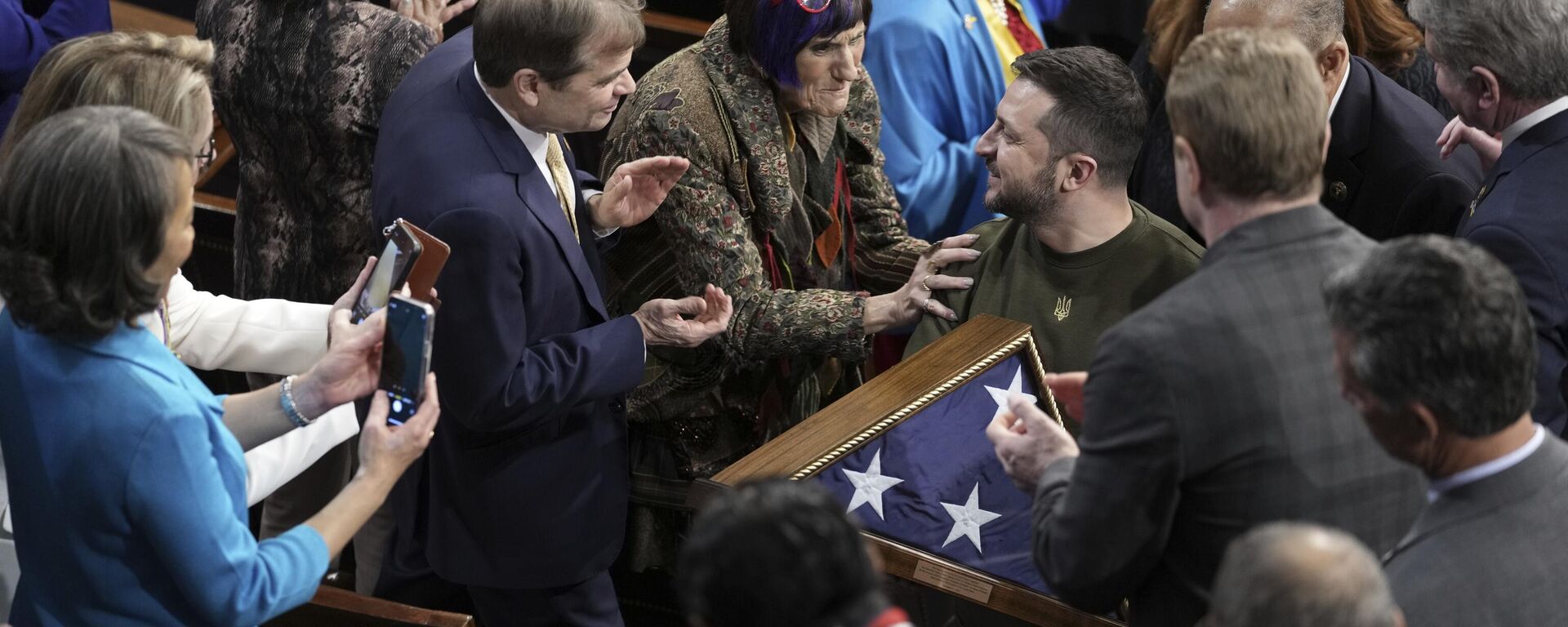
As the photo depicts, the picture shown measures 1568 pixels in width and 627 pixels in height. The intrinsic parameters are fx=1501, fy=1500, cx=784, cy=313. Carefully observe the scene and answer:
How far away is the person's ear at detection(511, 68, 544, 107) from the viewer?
2635 millimetres

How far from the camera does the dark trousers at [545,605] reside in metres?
2.90

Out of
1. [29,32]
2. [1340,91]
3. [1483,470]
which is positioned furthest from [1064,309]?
[29,32]

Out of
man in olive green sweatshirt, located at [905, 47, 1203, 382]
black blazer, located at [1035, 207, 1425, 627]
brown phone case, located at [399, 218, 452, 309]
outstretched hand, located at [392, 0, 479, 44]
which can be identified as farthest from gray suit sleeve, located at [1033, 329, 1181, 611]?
outstretched hand, located at [392, 0, 479, 44]

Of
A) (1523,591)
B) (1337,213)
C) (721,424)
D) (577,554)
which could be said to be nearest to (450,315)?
(577,554)

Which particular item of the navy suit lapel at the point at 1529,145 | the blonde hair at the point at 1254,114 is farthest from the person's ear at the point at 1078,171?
A: the blonde hair at the point at 1254,114

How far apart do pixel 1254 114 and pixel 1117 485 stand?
1.57ft

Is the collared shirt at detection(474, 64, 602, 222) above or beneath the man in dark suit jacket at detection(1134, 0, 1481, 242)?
above

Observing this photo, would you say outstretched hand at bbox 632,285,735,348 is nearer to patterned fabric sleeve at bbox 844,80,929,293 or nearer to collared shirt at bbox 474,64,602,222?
collared shirt at bbox 474,64,602,222

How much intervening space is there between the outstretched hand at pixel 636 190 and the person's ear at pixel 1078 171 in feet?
2.53

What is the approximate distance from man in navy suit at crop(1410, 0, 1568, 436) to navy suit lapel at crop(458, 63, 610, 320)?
1579mm

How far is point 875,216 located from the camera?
368cm

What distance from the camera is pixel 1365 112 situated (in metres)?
3.31

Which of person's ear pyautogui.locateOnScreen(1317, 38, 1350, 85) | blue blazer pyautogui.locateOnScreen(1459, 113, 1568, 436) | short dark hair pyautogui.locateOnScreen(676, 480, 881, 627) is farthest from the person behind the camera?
person's ear pyautogui.locateOnScreen(1317, 38, 1350, 85)

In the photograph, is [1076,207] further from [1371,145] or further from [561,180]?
[561,180]
